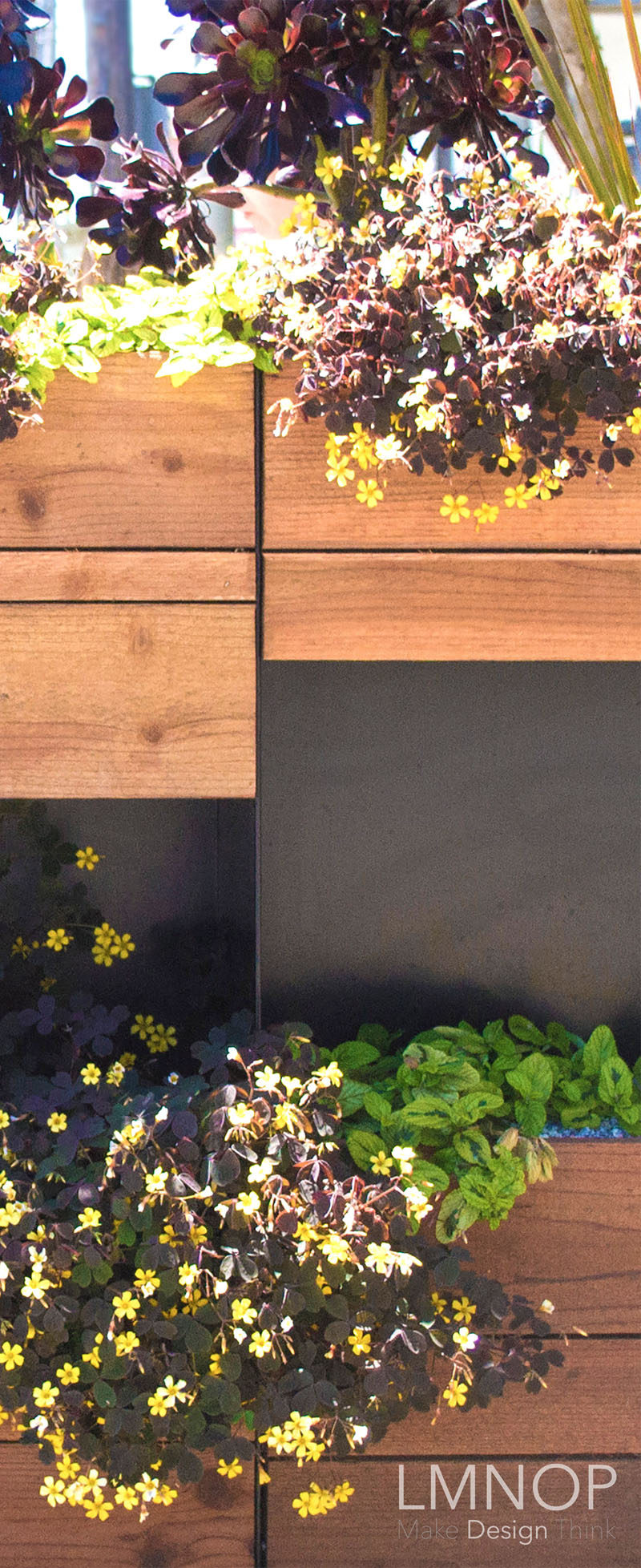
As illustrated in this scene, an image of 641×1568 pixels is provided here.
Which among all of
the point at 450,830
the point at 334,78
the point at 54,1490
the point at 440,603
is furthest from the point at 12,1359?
the point at 334,78

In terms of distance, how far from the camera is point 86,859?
1845 millimetres

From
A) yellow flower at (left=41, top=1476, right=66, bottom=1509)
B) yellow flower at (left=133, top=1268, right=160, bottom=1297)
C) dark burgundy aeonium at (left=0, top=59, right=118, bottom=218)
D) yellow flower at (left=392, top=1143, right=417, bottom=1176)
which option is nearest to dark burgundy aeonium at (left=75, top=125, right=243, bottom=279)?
dark burgundy aeonium at (left=0, top=59, right=118, bottom=218)

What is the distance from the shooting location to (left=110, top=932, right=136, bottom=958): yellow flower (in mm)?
1816

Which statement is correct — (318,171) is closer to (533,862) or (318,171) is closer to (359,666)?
(359,666)

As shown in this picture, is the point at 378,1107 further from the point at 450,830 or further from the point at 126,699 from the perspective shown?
the point at 126,699

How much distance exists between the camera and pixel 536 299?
4.06 feet

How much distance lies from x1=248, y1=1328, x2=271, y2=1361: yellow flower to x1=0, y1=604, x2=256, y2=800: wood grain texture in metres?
0.62

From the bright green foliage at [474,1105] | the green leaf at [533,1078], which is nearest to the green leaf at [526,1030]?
the bright green foliage at [474,1105]

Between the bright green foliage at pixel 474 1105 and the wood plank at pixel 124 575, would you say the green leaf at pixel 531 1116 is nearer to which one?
the bright green foliage at pixel 474 1105

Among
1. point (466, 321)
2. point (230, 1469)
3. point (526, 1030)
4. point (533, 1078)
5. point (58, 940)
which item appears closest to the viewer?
point (466, 321)

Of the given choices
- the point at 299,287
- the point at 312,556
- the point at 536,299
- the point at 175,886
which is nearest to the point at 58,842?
the point at 175,886

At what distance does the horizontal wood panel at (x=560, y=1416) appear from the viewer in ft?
4.66

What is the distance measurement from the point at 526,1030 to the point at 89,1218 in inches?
25.0

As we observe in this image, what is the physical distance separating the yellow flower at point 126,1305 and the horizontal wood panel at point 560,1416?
404mm
